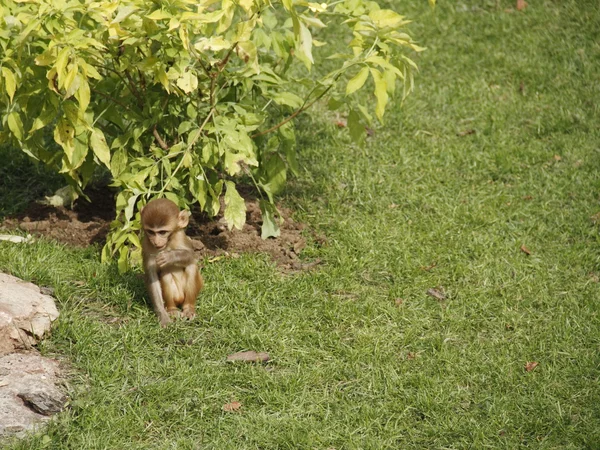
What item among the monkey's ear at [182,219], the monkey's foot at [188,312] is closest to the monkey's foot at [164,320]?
the monkey's foot at [188,312]

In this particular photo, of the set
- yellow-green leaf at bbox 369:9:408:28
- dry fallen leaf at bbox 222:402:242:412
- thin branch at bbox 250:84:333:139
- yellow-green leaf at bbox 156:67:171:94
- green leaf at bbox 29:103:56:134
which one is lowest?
dry fallen leaf at bbox 222:402:242:412

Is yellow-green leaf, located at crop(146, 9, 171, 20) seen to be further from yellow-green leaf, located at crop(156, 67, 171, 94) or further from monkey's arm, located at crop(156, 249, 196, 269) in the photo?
monkey's arm, located at crop(156, 249, 196, 269)

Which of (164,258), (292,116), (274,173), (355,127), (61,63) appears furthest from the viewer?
(274,173)

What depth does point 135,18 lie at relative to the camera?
18.7 ft

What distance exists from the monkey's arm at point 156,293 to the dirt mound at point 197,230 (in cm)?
89

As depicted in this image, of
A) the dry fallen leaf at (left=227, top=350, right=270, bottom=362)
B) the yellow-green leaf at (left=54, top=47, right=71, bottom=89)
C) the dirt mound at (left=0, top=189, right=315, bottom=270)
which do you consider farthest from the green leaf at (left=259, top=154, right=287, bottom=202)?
the yellow-green leaf at (left=54, top=47, right=71, bottom=89)

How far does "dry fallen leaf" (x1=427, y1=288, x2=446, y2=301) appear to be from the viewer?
21.1ft

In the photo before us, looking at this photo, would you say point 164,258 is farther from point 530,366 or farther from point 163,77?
point 530,366

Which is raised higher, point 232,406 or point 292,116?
point 292,116

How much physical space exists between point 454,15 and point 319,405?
6.34m

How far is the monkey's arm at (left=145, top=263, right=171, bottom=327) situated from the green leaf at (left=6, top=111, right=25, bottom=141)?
1.28 m

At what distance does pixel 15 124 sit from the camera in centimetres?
604

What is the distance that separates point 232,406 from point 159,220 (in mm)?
1204

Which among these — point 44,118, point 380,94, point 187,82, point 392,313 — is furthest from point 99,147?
point 392,313
